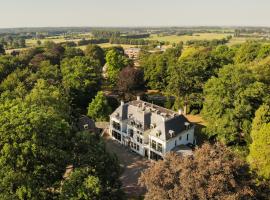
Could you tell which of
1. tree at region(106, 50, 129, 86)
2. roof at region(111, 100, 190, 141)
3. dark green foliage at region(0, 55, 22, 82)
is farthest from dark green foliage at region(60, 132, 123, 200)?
tree at region(106, 50, 129, 86)

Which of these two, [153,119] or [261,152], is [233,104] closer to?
[261,152]

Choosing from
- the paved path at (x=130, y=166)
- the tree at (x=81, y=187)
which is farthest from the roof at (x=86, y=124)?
the tree at (x=81, y=187)

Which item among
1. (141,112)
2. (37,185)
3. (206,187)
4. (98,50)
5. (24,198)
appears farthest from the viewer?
(98,50)

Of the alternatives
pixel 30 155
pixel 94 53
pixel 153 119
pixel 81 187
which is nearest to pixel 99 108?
pixel 153 119

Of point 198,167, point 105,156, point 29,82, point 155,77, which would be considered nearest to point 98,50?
point 155,77

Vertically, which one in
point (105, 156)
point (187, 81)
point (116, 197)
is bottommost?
point (116, 197)

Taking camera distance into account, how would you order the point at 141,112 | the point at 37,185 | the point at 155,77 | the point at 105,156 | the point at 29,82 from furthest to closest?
the point at 155,77, the point at 29,82, the point at 141,112, the point at 105,156, the point at 37,185

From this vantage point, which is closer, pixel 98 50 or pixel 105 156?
pixel 105 156

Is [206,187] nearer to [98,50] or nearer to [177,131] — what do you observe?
[177,131]
